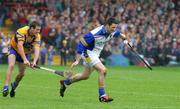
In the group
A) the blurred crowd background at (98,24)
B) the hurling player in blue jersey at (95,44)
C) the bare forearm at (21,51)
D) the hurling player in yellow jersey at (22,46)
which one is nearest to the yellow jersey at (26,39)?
the hurling player in yellow jersey at (22,46)

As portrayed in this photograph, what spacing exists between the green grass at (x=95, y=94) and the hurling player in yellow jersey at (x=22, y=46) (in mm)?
604

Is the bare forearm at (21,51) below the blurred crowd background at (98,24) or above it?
above

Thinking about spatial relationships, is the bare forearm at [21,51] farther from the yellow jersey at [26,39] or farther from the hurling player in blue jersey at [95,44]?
the hurling player in blue jersey at [95,44]

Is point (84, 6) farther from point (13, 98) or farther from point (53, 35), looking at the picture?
point (13, 98)

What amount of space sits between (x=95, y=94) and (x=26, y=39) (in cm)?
276

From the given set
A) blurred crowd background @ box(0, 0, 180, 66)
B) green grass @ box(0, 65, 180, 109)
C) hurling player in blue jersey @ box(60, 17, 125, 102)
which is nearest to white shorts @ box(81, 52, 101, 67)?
hurling player in blue jersey @ box(60, 17, 125, 102)

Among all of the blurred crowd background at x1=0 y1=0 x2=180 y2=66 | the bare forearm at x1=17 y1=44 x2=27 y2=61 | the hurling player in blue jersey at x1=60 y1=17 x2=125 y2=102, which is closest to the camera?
the hurling player in blue jersey at x1=60 y1=17 x2=125 y2=102

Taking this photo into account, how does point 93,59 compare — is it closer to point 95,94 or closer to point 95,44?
point 95,44

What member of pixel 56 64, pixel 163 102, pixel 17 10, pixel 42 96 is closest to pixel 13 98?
pixel 42 96

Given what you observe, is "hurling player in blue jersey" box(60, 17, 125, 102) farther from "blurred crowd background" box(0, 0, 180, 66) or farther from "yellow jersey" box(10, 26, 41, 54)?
"blurred crowd background" box(0, 0, 180, 66)

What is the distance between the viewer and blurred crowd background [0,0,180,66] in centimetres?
3591

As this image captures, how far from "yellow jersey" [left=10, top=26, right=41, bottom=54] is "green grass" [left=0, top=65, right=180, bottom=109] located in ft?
4.02

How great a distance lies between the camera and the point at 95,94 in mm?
18172

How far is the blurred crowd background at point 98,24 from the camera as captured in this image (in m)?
35.9
